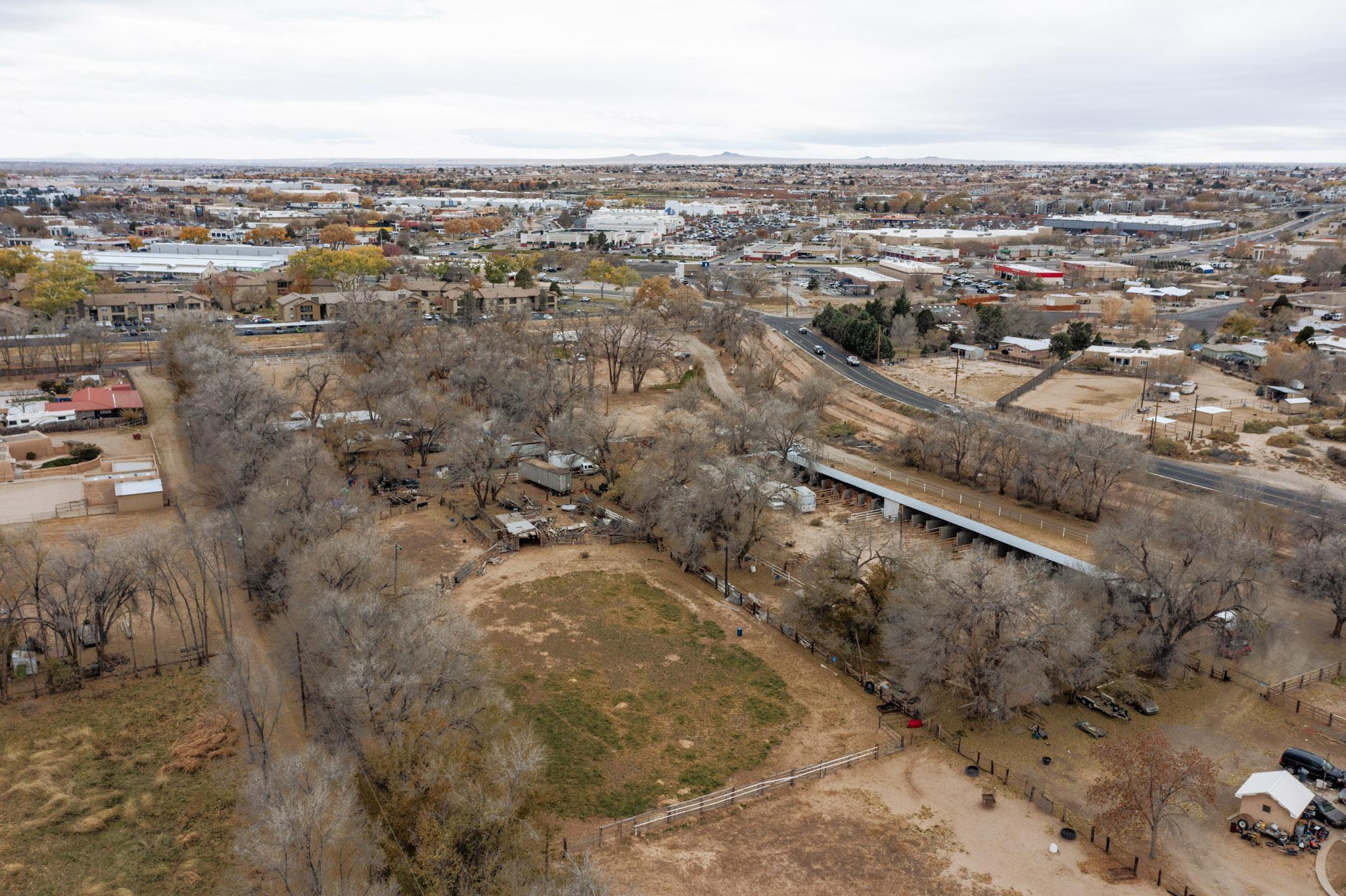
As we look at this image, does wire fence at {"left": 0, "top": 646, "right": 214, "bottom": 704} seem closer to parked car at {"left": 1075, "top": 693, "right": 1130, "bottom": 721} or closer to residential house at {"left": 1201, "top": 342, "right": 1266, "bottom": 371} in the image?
parked car at {"left": 1075, "top": 693, "right": 1130, "bottom": 721}

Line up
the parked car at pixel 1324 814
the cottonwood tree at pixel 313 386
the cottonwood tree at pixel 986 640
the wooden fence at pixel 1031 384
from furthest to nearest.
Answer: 1. the wooden fence at pixel 1031 384
2. the cottonwood tree at pixel 313 386
3. the cottonwood tree at pixel 986 640
4. the parked car at pixel 1324 814

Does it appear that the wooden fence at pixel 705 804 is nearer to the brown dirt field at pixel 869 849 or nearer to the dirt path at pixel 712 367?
the brown dirt field at pixel 869 849

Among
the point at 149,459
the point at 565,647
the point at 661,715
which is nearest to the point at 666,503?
the point at 565,647

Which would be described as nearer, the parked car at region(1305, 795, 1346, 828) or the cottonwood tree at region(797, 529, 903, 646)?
the parked car at region(1305, 795, 1346, 828)

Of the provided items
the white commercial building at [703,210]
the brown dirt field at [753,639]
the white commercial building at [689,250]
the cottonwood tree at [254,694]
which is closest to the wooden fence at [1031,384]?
the brown dirt field at [753,639]

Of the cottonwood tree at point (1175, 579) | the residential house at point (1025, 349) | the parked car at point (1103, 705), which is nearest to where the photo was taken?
the parked car at point (1103, 705)

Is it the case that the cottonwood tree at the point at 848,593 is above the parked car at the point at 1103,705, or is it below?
above

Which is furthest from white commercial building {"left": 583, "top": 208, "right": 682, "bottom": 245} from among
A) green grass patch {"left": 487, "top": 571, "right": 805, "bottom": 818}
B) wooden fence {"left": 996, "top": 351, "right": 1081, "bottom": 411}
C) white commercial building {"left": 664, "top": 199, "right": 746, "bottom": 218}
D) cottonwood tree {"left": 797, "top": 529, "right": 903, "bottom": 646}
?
cottonwood tree {"left": 797, "top": 529, "right": 903, "bottom": 646}

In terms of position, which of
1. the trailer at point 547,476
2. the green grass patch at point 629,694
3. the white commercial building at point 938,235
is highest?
the white commercial building at point 938,235

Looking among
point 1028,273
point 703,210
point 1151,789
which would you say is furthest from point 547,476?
point 703,210
